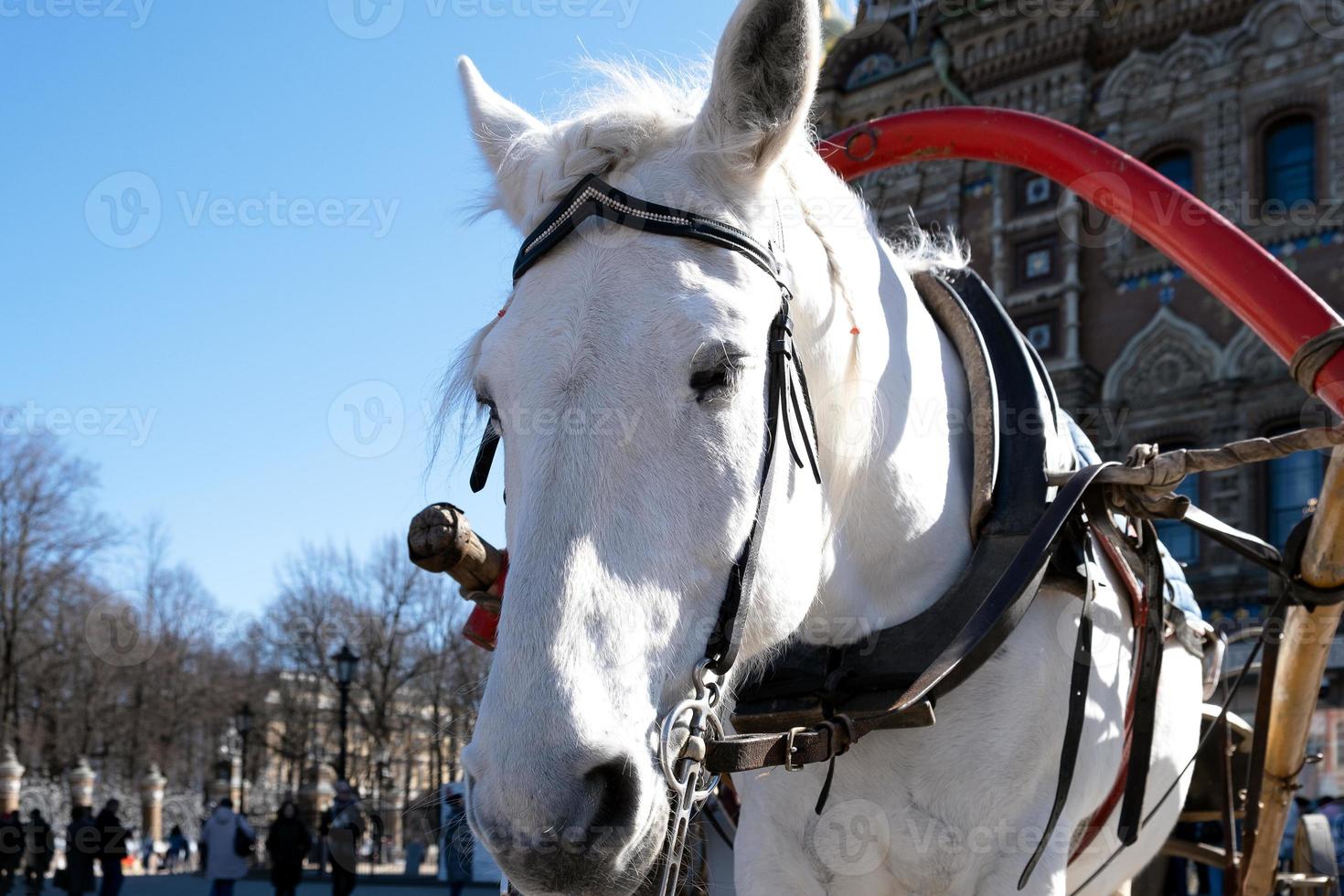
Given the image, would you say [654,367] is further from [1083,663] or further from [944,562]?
[1083,663]

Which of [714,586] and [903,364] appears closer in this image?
[714,586]

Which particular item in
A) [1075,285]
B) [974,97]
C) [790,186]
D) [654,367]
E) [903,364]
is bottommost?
[654,367]

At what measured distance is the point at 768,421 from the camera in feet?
6.55

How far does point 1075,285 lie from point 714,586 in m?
21.2

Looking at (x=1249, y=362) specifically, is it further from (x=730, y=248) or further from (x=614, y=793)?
(x=614, y=793)

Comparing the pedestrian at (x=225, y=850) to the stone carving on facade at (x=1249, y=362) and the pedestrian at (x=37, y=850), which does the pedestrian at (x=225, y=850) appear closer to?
the pedestrian at (x=37, y=850)

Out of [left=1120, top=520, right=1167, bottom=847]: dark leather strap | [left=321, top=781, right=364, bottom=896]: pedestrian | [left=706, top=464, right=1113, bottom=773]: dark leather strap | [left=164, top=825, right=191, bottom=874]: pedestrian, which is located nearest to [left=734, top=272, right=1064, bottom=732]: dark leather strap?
[left=706, top=464, right=1113, bottom=773]: dark leather strap

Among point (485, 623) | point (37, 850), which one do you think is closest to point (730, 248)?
point (485, 623)

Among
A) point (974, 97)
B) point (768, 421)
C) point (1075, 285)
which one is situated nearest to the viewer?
point (768, 421)

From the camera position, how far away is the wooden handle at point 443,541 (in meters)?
2.42

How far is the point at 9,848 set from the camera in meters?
17.0

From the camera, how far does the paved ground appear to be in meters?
18.8

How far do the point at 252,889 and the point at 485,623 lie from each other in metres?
21.7

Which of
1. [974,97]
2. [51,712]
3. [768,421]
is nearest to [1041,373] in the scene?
[768,421]
